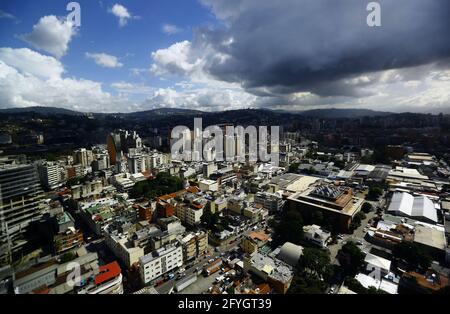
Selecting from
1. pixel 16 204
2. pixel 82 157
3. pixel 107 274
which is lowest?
pixel 107 274

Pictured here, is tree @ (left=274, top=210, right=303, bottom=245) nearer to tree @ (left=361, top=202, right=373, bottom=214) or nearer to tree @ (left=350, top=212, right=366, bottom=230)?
tree @ (left=350, top=212, right=366, bottom=230)

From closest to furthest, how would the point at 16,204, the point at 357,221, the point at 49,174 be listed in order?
the point at 16,204 → the point at 357,221 → the point at 49,174

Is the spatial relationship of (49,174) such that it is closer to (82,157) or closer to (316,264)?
(82,157)

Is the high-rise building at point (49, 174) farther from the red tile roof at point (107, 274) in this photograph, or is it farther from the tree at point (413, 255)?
the tree at point (413, 255)

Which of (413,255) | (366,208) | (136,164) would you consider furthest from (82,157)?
(413,255)

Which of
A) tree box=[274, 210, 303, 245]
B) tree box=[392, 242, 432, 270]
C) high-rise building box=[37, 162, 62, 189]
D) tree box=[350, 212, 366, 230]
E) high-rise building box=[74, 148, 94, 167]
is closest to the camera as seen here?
tree box=[392, 242, 432, 270]

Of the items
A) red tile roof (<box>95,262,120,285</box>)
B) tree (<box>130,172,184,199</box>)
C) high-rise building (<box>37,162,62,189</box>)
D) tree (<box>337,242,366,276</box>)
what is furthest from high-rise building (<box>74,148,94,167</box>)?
tree (<box>337,242,366,276</box>)
